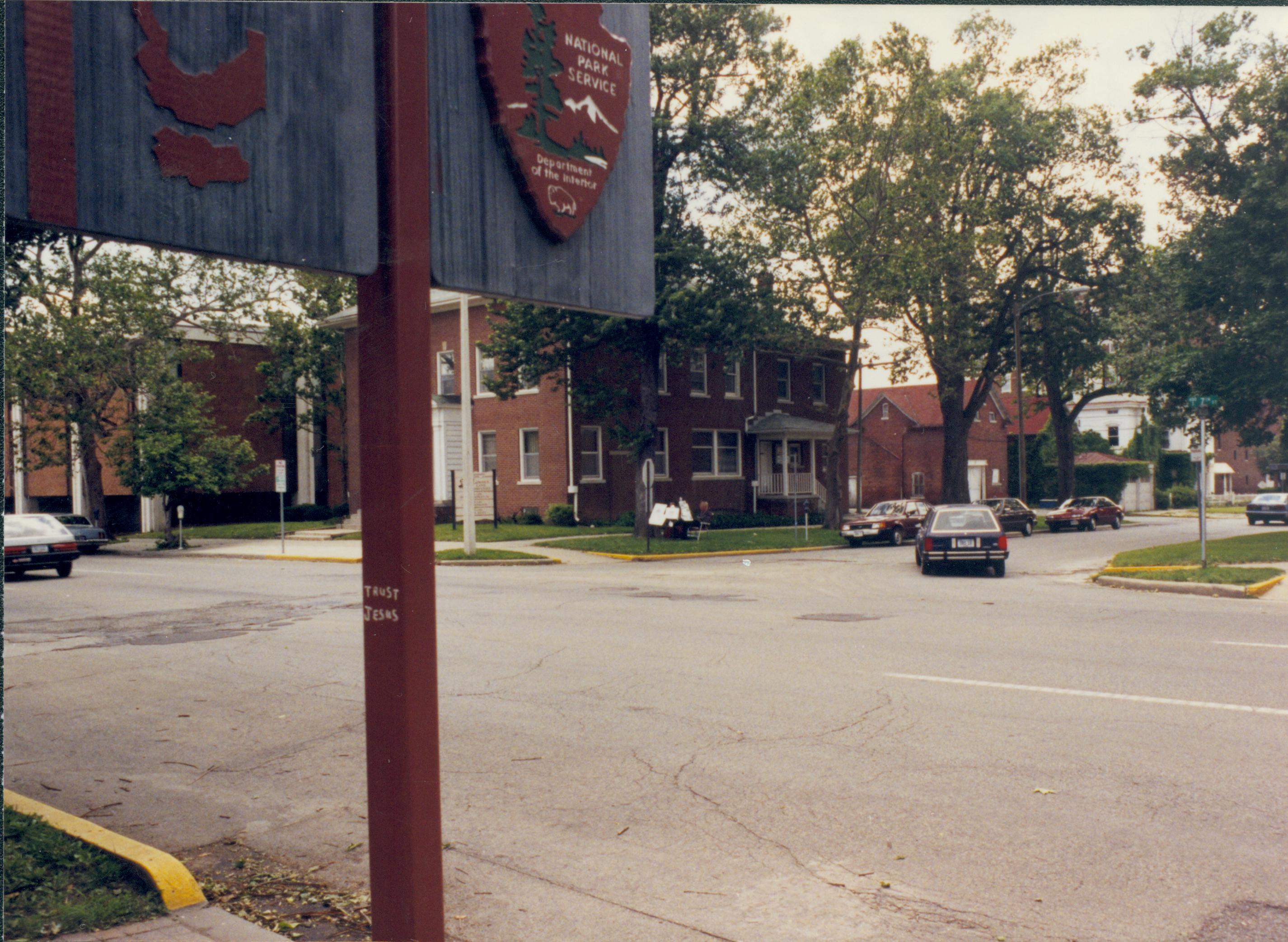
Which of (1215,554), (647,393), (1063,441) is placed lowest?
(1215,554)

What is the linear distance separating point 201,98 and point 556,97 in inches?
52.3

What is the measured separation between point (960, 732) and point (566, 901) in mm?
3643

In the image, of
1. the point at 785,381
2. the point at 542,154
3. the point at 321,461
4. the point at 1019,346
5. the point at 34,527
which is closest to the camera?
the point at 542,154

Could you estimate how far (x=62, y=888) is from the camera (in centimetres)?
461

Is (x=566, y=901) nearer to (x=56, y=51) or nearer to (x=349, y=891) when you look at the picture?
(x=349, y=891)

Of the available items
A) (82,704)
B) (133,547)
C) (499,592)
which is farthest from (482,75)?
(133,547)

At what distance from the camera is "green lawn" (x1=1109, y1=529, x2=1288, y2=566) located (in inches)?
841

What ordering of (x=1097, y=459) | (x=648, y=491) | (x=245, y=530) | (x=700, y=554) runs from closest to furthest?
(x=700, y=554) → (x=648, y=491) → (x=245, y=530) → (x=1097, y=459)

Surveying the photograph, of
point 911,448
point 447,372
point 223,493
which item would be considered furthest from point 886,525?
point 911,448

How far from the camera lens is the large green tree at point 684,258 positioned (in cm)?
2928

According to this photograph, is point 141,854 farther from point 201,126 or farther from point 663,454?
point 663,454

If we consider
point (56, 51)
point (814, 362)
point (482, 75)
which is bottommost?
point (56, 51)

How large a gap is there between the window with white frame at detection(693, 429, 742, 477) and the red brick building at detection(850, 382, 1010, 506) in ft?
60.5

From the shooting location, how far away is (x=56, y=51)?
296 cm
